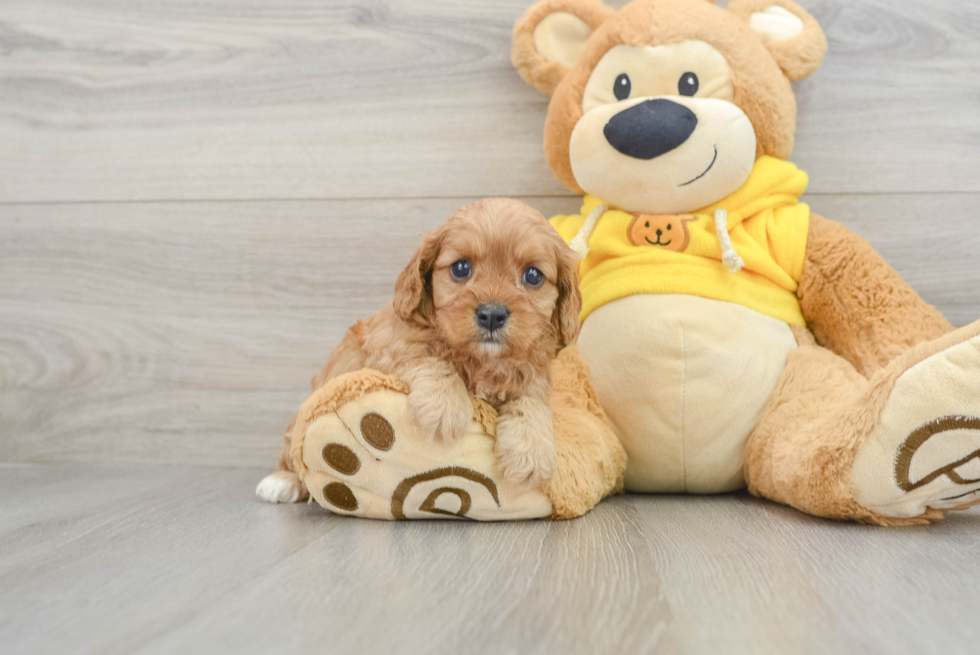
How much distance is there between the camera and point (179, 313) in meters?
1.56

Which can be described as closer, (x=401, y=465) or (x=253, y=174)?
(x=401, y=465)

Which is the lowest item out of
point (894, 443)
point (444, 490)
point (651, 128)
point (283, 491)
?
point (283, 491)

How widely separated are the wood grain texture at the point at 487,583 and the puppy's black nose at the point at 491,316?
0.27 meters

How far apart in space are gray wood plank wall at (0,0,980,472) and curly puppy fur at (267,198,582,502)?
1.68 ft

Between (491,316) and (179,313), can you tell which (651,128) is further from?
(179,313)

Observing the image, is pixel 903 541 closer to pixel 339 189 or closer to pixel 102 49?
pixel 339 189

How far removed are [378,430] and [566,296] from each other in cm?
31

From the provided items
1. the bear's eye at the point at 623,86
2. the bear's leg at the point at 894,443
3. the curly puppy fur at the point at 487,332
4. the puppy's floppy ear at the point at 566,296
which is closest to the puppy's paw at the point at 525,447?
the curly puppy fur at the point at 487,332

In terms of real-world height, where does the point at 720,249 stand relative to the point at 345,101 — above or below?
below

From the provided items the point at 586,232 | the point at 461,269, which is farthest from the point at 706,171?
the point at 461,269

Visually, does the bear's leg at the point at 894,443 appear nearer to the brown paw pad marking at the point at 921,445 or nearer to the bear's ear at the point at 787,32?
the brown paw pad marking at the point at 921,445

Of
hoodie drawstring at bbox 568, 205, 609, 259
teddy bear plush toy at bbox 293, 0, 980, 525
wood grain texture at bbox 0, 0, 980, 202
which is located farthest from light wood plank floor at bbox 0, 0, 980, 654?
hoodie drawstring at bbox 568, 205, 609, 259

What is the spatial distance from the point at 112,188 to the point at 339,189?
519 mm

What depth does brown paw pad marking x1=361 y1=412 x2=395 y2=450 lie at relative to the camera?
0.92 meters
